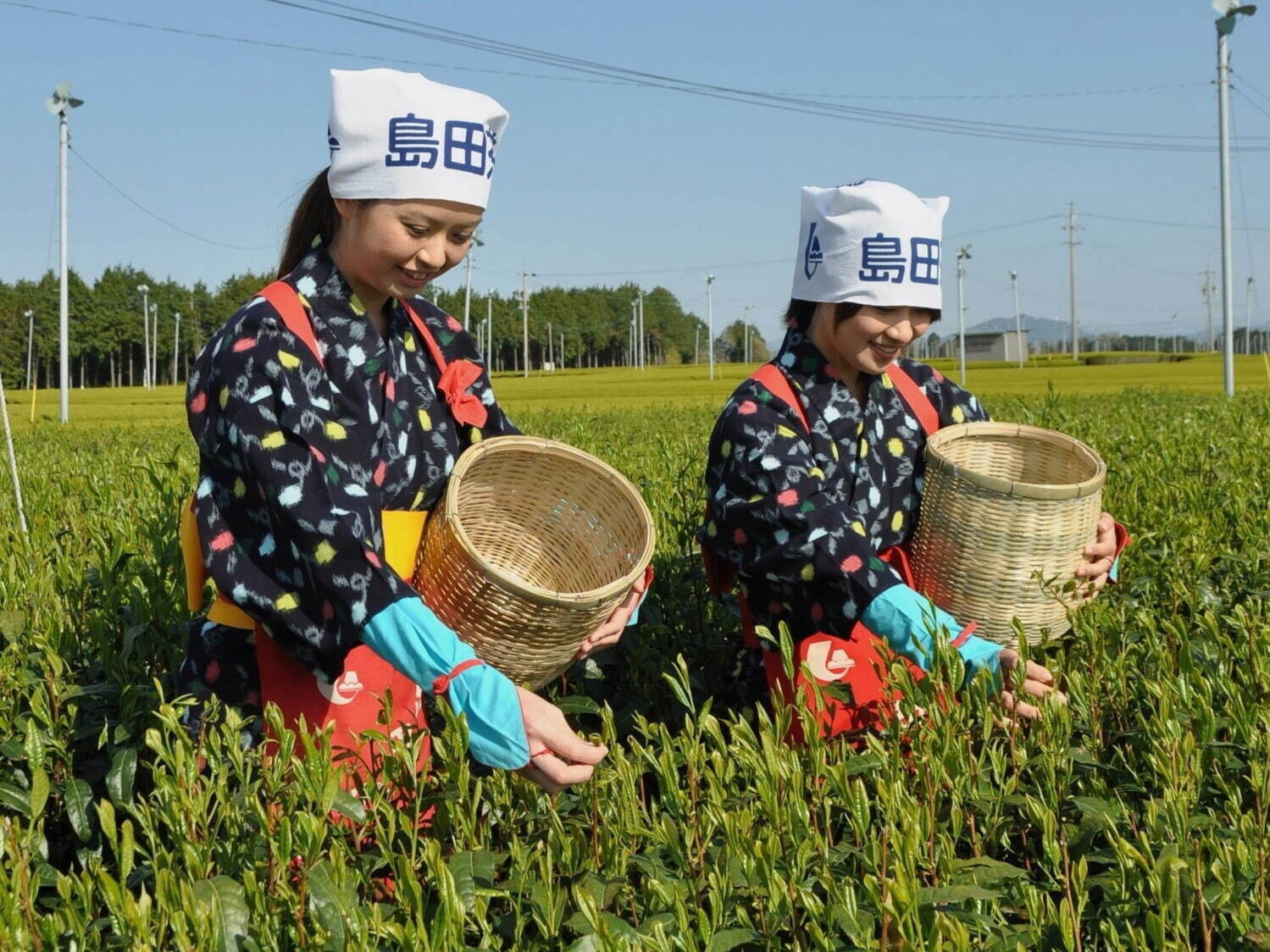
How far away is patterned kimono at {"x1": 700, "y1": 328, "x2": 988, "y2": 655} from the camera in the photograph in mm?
2492

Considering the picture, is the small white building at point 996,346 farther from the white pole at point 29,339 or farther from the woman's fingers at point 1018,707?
the woman's fingers at point 1018,707

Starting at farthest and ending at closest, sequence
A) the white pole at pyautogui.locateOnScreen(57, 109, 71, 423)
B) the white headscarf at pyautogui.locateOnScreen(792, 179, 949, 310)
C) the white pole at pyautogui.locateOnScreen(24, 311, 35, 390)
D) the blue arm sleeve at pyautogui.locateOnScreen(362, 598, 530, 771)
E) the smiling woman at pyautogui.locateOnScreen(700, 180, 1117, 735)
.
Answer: the white pole at pyautogui.locateOnScreen(24, 311, 35, 390), the white pole at pyautogui.locateOnScreen(57, 109, 71, 423), the white headscarf at pyautogui.locateOnScreen(792, 179, 949, 310), the smiling woman at pyautogui.locateOnScreen(700, 180, 1117, 735), the blue arm sleeve at pyautogui.locateOnScreen(362, 598, 530, 771)

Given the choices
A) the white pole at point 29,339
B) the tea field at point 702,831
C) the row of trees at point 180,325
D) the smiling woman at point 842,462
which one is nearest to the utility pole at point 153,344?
the row of trees at point 180,325

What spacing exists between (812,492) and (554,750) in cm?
100

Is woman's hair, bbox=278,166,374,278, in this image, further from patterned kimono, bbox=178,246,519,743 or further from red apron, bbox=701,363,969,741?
red apron, bbox=701,363,969,741

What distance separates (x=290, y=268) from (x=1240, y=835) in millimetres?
1815

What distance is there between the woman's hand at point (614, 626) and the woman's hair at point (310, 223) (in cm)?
84

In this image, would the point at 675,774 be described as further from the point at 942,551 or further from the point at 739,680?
the point at 739,680

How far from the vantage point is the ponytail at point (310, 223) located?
2.24 metres

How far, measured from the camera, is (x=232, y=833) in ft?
5.19

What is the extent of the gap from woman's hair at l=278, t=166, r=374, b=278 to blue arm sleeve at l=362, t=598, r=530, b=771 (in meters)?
0.74

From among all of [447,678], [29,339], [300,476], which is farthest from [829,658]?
[29,339]

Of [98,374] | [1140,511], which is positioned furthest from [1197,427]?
[98,374]

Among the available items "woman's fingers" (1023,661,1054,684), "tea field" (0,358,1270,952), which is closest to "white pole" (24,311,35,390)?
"tea field" (0,358,1270,952)
